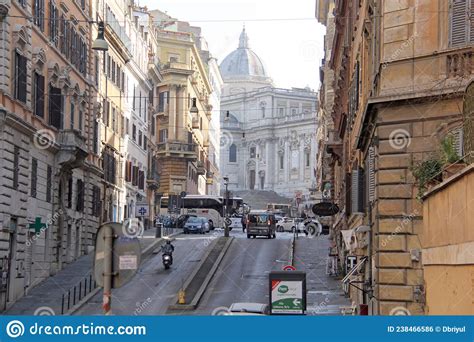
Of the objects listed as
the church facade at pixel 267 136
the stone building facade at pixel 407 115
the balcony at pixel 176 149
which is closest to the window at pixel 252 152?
the church facade at pixel 267 136

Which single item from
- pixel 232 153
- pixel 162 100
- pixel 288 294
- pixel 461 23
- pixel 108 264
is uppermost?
pixel 232 153

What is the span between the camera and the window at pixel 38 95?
42062 millimetres

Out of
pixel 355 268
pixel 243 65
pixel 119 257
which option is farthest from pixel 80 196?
pixel 243 65

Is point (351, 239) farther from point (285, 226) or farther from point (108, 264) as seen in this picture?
point (285, 226)

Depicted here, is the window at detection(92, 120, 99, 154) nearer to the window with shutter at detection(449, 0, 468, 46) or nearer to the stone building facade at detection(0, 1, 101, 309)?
the stone building facade at detection(0, 1, 101, 309)

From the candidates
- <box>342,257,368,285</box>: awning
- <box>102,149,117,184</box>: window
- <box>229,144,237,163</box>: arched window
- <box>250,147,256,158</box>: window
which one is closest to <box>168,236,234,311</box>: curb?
<box>102,149,117,184</box>: window

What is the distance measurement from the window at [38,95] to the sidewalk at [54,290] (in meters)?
6.93

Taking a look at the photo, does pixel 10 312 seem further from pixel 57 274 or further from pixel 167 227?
pixel 167 227

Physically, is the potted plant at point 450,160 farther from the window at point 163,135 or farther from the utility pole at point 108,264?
the window at point 163,135

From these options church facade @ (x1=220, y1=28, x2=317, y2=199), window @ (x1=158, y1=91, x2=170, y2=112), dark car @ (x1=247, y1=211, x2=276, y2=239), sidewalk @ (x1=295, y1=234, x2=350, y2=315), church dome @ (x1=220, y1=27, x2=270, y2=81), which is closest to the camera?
sidewalk @ (x1=295, y1=234, x2=350, y2=315)

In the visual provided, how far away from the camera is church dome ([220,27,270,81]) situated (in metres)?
189

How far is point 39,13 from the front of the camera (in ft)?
140

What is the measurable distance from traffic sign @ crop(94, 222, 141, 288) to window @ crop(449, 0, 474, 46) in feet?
37.5

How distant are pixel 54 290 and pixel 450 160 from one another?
Result: 2623cm
